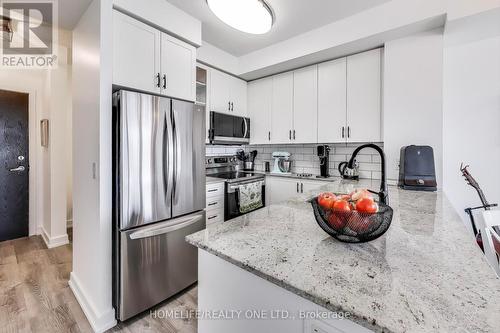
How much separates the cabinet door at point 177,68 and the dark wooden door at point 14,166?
2.62 meters

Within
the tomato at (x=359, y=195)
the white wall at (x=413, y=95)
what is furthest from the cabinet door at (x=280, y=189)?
the tomato at (x=359, y=195)

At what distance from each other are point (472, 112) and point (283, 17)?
206cm

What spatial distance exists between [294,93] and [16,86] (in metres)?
3.77

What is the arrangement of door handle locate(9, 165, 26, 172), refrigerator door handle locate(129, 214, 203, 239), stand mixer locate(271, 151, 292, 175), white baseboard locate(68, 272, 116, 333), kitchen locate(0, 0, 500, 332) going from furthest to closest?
1. stand mixer locate(271, 151, 292, 175)
2. door handle locate(9, 165, 26, 172)
3. refrigerator door handle locate(129, 214, 203, 239)
4. white baseboard locate(68, 272, 116, 333)
5. kitchen locate(0, 0, 500, 332)

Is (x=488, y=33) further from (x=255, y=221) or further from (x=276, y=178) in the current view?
(x=255, y=221)

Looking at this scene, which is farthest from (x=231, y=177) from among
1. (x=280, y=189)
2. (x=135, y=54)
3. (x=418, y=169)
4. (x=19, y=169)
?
(x=19, y=169)

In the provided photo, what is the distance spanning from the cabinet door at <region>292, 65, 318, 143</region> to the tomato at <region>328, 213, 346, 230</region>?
230 centimetres

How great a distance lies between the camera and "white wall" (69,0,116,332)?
1.65 m

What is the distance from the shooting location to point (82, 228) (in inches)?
77.2

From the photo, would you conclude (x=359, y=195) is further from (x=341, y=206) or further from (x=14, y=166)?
(x=14, y=166)

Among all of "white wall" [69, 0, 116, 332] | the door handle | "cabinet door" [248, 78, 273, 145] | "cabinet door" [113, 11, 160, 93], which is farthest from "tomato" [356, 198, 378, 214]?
the door handle

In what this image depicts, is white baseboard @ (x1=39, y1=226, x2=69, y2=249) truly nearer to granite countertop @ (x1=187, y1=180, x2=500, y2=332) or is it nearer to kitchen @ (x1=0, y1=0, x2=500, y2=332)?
kitchen @ (x1=0, y1=0, x2=500, y2=332)

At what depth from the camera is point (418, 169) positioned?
2086mm

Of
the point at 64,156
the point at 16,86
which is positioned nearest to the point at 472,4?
the point at 64,156
